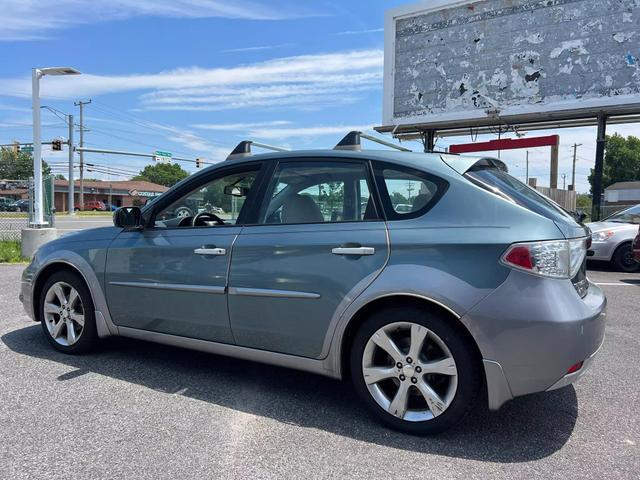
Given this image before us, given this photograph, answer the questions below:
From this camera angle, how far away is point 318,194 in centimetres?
352

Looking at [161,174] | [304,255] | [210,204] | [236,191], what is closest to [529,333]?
[304,255]

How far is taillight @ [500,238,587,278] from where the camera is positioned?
2691mm

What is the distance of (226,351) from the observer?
3.61 m

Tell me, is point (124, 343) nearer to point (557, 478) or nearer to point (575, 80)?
point (557, 478)

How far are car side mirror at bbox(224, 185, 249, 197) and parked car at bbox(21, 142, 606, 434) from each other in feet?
0.05

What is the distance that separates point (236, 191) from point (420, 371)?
1.96 metres

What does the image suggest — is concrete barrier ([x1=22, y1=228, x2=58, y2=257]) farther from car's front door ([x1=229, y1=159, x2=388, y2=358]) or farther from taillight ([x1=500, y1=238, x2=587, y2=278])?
taillight ([x1=500, y1=238, x2=587, y2=278])

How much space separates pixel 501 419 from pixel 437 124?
609 inches

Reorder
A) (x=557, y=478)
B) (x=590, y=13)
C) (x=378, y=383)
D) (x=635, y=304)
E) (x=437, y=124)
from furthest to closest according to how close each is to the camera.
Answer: (x=437, y=124)
(x=590, y=13)
(x=635, y=304)
(x=378, y=383)
(x=557, y=478)

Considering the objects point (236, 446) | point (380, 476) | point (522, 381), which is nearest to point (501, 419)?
point (522, 381)

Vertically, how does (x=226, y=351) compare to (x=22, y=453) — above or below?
above

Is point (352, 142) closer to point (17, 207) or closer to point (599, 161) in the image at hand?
point (599, 161)

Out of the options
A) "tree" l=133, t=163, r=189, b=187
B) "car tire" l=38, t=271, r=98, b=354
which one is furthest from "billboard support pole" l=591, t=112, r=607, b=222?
"tree" l=133, t=163, r=189, b=187

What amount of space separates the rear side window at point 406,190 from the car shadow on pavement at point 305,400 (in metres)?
1.30
